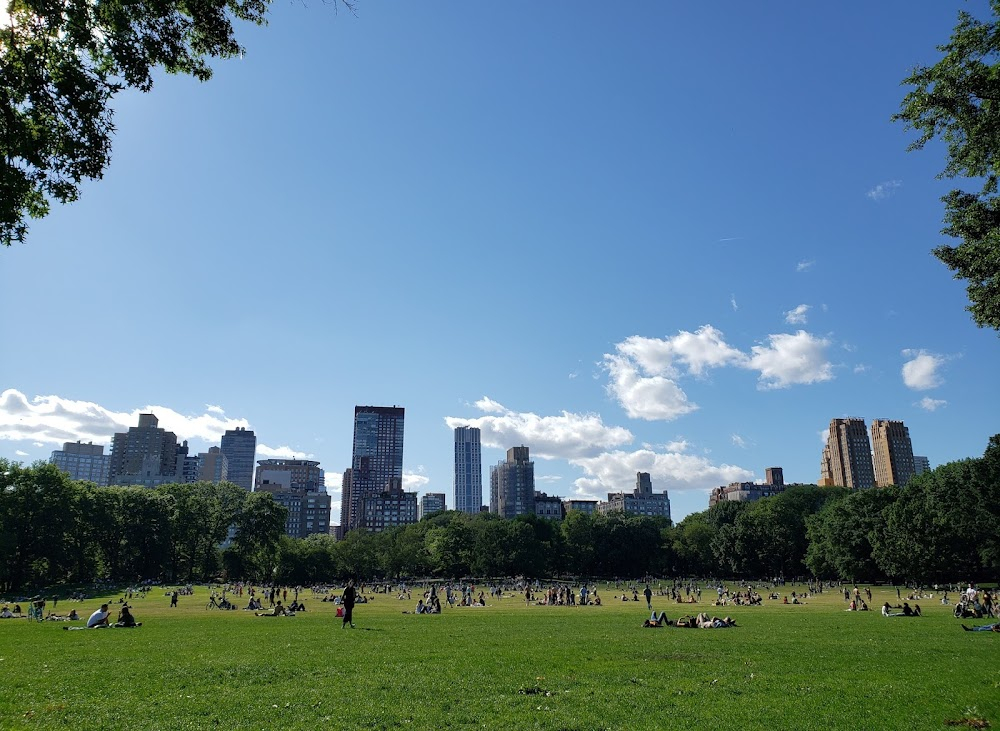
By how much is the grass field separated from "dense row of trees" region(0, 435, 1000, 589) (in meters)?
48.4

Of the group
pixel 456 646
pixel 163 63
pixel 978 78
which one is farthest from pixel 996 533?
pixel 163 63

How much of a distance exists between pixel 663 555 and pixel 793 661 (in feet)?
371

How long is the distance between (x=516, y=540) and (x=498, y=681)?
311 feet

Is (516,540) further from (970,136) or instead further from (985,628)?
(970,136)

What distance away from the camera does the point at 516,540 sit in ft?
345

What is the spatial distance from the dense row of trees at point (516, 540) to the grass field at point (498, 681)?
48428 mm

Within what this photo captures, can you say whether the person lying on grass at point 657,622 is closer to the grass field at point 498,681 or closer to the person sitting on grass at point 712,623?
the person sitting on grass at point 712,623

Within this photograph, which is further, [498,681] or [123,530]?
[123,530]

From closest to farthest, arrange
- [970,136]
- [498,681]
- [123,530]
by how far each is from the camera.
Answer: [498,681] < [970,136] < [123,530]

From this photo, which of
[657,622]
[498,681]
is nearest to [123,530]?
[657,622]

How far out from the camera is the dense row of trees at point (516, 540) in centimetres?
6669

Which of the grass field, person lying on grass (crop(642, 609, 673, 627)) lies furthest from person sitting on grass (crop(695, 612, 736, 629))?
the grass field

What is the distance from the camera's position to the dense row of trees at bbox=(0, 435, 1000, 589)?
66688 mm

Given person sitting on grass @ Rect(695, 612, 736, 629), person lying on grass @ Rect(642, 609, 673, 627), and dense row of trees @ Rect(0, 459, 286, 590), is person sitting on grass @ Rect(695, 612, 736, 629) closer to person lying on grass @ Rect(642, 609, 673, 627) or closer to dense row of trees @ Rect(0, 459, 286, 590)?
person lying on grass @ Rect(642, 609, 673, 627)
